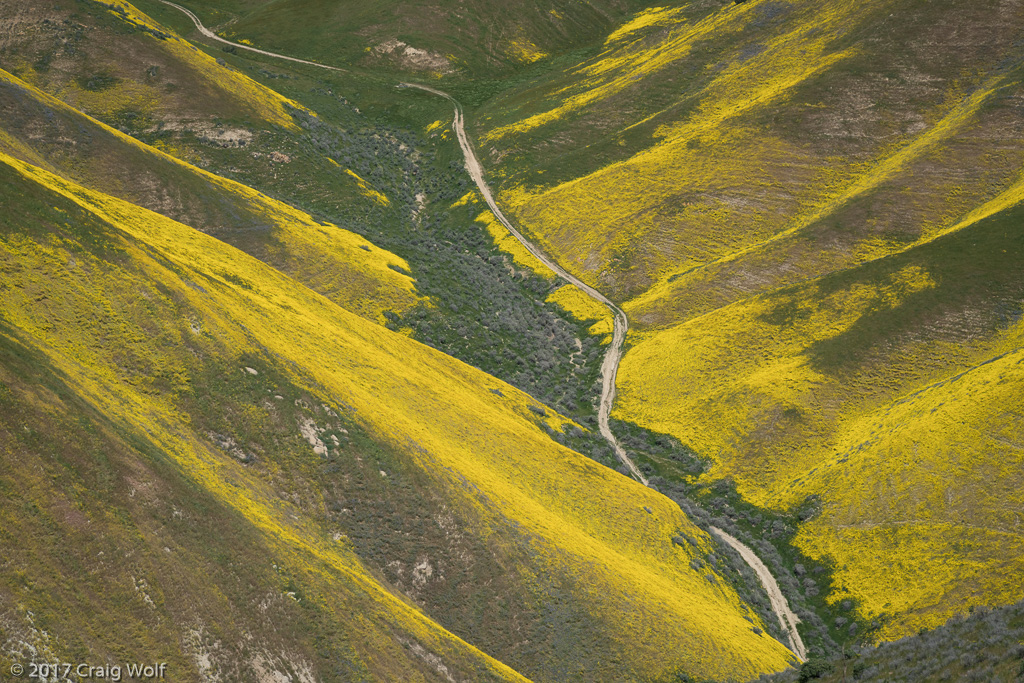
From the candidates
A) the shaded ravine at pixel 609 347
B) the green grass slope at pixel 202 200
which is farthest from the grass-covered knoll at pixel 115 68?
the shaded ravine at pixel 609 347

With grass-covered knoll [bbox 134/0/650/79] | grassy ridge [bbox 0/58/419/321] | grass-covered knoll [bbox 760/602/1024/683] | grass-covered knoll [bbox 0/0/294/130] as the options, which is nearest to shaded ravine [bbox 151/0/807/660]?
grass-covered knoll [bbox 134/0/650/79]

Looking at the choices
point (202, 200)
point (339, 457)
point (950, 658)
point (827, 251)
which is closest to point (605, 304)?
point (827, 251)

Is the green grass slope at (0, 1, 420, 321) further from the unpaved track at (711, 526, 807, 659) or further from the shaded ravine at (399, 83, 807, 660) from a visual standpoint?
the unpaved track at (711, 526, 807, 659)

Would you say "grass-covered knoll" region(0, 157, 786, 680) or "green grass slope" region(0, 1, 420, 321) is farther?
"green grass slope" region(0, 1, 420, 321)

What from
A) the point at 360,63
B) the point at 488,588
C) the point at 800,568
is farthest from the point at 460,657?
the point at 360,63

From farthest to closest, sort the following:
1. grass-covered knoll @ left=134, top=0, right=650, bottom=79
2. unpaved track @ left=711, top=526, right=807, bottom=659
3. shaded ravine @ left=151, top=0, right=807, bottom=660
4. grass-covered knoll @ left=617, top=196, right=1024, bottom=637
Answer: grass-covered knoll @ left=134, top=0, right=650, bottom=79
shaded ravine @ left=151, top=0, right=807, bottom=660
grass-covered knoll @ left=617, top=196, right=1024, bottom=637
unpaved track @ left=711, top=526, right=807, bottom=659

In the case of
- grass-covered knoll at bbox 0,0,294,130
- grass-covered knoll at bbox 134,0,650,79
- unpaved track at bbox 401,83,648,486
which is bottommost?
unpaved track at bbox 401,83,648,486
